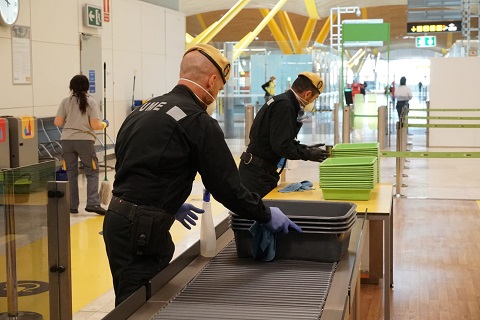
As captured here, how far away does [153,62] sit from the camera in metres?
16.0

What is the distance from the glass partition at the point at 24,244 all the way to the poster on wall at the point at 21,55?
22.3 ft

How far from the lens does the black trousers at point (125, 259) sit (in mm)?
2902

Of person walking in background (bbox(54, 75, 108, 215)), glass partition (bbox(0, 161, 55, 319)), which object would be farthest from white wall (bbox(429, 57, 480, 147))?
glass partition (bbox(0, 161, 55, 319))

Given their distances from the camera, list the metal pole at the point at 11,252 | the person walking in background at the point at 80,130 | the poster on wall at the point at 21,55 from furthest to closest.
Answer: the poster on wall at the point at 21,55, the person walking in background at the point at 80,130, the metal pole at the point at 11,252

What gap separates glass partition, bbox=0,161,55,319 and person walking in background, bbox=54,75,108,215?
4.19m

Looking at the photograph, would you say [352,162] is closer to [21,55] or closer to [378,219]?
[378,219]

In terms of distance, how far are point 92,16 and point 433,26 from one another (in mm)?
11061

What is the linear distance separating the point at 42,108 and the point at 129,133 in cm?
885

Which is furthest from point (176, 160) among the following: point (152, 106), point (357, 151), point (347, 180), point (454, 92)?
point (454, 92)

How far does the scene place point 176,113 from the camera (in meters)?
2.82

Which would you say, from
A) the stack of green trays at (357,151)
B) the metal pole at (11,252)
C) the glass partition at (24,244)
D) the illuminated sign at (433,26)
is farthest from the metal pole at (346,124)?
the illuminated sign at (433,26)

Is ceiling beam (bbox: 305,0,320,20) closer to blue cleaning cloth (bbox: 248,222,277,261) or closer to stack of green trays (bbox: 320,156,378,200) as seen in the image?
stack of green trays (bbox: 320,156,378,200)

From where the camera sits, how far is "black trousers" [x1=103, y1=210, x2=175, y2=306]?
9.52ft

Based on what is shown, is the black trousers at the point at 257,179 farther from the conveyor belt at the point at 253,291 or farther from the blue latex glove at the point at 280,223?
the blue latex glove at the point at 280,223
